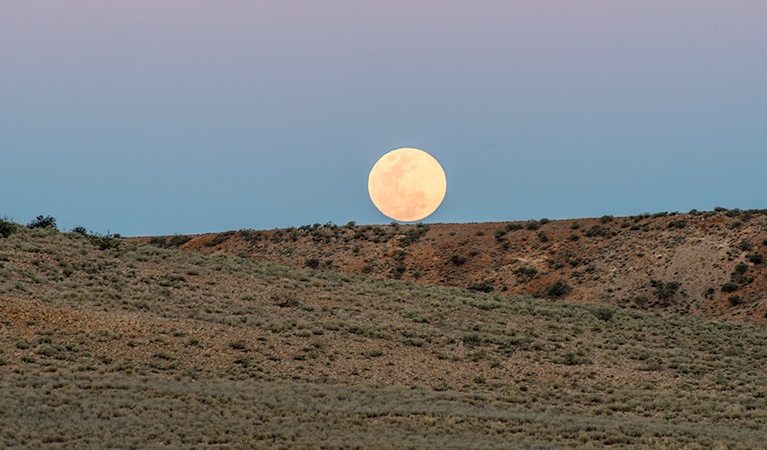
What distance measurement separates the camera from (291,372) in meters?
24.9

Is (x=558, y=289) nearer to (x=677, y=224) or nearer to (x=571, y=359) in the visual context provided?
Answer: (x=677, y=224)

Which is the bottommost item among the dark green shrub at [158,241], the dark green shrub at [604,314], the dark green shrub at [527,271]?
the dark green shrub at [604,314]

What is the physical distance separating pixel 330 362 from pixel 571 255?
4691 centimetres

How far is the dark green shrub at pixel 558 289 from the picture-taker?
6128 centimetres

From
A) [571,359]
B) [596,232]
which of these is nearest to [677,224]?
[596,232]

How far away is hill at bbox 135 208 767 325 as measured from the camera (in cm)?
5725

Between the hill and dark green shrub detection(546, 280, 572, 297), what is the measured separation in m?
0.09

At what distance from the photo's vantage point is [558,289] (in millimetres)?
61656

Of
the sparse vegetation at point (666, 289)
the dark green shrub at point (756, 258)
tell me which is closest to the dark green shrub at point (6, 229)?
the sparse vegetation at point (666, 289)

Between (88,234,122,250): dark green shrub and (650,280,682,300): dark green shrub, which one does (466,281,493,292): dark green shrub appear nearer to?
(650,280,682,300): dark green shrub

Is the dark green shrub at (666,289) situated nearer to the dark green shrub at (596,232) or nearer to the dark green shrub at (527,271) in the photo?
the dark green shrub at (527,271)

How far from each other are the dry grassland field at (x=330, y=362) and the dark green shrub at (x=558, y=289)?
10631mm

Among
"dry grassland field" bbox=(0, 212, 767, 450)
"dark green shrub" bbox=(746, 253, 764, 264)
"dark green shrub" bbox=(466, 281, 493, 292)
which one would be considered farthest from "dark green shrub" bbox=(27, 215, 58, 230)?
"dark green shrub" bbox=(746, 253, 764, 264)

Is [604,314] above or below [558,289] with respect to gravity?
below
